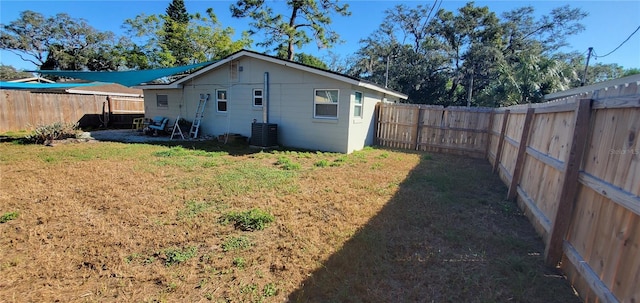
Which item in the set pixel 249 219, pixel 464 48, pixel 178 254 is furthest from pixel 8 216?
pixel 464 48

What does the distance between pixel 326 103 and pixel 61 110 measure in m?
13.9

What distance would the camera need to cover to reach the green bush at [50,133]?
911 centimetres

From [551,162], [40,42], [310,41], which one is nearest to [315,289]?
[551,162]

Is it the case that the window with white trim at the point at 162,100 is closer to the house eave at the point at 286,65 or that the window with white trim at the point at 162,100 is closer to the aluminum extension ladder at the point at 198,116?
the house eave at the point at 286,65

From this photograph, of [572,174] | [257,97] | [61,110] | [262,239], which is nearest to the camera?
[572,174]

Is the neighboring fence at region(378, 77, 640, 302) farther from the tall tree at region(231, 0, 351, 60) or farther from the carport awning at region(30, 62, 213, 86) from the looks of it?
the tall tree at region(231, 0, 351, 60)

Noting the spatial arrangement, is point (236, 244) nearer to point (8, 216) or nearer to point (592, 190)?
point (8, 216)

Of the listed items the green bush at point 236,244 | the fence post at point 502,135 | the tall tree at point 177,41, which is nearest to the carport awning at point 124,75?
the green bush at point 236,244

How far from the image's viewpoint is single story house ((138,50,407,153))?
9.28m

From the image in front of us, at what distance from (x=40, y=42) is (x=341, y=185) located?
1680 inches

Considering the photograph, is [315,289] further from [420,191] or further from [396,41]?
[396,41]

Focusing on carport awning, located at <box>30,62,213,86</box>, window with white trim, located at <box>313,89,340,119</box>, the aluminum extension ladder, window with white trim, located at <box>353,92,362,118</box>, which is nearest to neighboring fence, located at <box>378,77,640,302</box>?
window with white trim, located at <box>353,92,362,118</box>

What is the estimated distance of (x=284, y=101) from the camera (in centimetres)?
1019

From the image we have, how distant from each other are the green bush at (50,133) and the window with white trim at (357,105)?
10405mm
